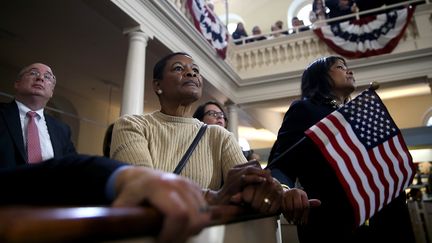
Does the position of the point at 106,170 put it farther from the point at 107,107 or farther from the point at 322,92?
the point at 107,107

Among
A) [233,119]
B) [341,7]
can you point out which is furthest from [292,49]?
[233,119]

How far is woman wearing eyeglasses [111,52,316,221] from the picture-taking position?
1.15 m

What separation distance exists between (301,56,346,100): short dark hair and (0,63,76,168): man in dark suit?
→ 1.72 metres

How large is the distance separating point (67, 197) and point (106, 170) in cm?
10

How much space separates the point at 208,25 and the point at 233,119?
103 inches

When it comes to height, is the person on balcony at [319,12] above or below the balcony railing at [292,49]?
above

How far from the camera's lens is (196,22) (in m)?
5.59

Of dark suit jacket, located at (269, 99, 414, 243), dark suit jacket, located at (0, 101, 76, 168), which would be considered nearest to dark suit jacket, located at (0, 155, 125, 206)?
dark suit jacket, located at (269, 99, 414, 243)

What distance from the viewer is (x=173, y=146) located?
4.26 feet

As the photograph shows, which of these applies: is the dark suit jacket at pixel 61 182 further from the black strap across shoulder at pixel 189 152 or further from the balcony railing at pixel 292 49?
the balcony railing at pixel 292 49

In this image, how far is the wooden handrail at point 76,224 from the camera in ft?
1.02

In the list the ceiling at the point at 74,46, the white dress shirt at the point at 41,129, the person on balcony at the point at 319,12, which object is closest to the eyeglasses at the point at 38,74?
the white dress shirt at the point at 41,129

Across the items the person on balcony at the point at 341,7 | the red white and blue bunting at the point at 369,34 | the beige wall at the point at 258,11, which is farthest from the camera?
the beige wall at the point at 258,11

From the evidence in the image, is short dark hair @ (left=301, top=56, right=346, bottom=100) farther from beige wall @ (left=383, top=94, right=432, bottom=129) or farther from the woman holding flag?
beige wall @ (left=383, top=94, right=432, bottom=129)
